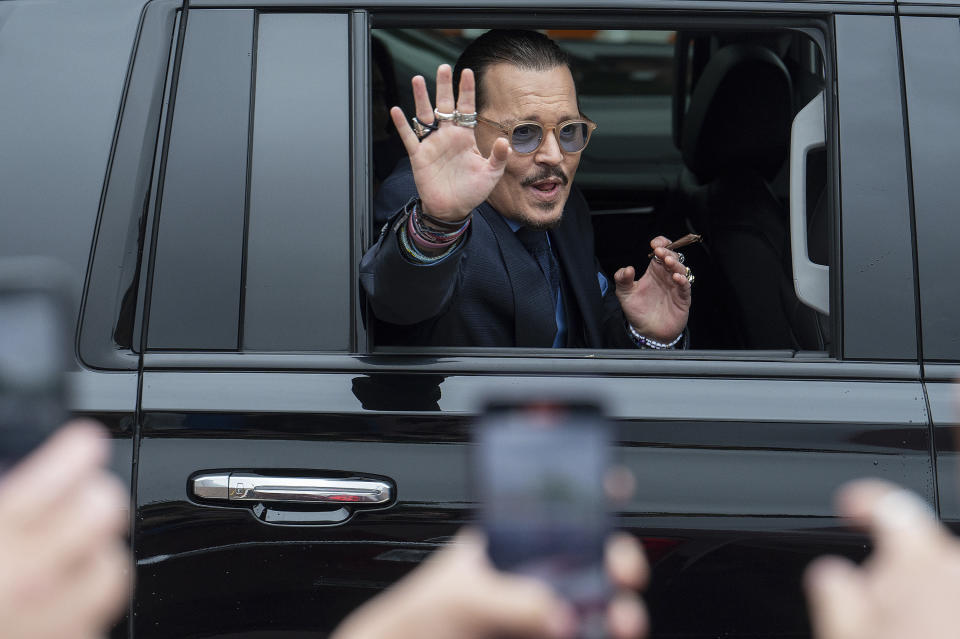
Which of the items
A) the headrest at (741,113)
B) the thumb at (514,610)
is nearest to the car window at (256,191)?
the thumb at (514,610)

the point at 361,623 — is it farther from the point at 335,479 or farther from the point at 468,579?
the point at 335,479

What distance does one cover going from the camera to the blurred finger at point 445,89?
1.58 m

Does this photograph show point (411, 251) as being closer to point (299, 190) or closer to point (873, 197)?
point (299, 190)

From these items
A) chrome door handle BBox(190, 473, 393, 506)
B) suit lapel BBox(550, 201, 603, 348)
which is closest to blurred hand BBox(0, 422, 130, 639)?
chrome door handle BBox(190, 473, 393, 506)

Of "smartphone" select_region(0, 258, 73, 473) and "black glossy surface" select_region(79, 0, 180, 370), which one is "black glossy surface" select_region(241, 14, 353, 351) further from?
"smartphone" select_region(0, 258, 73, 473)

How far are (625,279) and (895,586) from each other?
1.66 metres

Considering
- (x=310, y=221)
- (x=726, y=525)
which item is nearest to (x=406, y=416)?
(x=310, y=221)

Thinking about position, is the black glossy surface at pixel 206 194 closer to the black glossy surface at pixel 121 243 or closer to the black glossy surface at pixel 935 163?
the black glossy surface at pixel 121 243

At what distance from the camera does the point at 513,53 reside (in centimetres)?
239

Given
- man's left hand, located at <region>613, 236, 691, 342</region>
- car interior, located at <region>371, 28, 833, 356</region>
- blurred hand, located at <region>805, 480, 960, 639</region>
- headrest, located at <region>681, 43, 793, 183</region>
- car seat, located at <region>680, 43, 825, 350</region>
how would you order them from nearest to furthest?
blurred hand, located at <region>805, 480, 960, 639</region>, car interior, located at <region>371, 28, 833, 356</region>, man's left hand, located at <region>613, 236, 691, 342</region>, car seat, located at <region>680, 43, 825, 350</region>, headrest, located at <region>681, 43, 793, 183</region>

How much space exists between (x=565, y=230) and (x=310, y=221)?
1.00m

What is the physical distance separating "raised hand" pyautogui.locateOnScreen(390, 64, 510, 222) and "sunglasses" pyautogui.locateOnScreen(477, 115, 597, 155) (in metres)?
0.59

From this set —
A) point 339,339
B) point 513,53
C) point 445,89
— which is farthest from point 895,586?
point 513,53

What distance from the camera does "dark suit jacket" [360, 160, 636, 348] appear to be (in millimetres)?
1605
